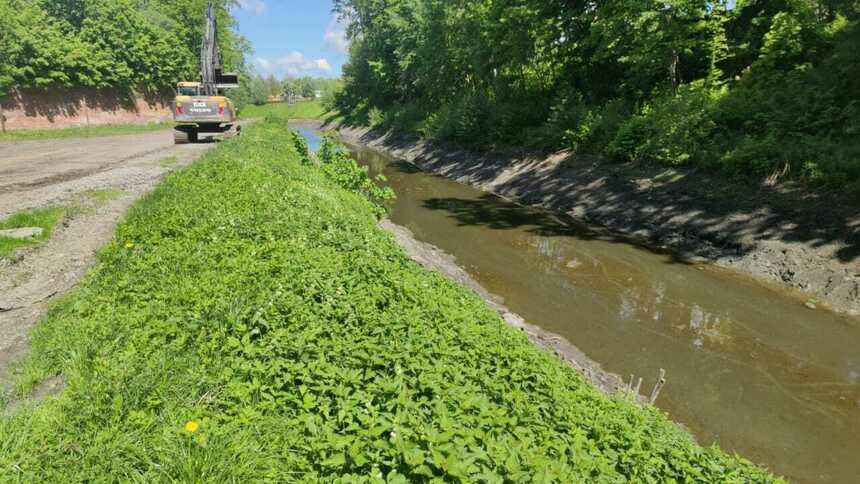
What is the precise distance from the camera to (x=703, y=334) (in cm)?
883

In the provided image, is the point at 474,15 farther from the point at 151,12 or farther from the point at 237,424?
the point at 151,12

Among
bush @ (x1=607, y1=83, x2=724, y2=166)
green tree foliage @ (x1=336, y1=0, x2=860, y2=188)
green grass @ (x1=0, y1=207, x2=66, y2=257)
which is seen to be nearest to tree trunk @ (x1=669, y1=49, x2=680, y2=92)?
green tree foliage @ (x1=336, y1=0, x2=860, y2=188)

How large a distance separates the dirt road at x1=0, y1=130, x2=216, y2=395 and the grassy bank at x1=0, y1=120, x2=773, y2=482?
61 centimetres

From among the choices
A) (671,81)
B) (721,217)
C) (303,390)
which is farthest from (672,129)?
(303,390)

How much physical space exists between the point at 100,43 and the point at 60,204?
153 ft

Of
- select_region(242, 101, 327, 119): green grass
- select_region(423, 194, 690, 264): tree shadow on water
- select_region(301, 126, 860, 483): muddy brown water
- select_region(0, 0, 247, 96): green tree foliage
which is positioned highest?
select_region(0, 0, 247, 96): green tree foliage

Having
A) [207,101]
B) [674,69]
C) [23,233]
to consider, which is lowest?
[23,233]

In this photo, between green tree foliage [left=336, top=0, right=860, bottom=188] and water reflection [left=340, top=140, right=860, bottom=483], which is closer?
water reflection [left=340, top=140, right=860, bottom=483]

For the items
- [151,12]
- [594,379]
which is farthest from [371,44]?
[594,379]

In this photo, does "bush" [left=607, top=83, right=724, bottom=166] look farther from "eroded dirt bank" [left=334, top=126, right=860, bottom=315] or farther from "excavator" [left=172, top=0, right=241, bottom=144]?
"excavator" [left=172, top=0, right=241, bottom=144]

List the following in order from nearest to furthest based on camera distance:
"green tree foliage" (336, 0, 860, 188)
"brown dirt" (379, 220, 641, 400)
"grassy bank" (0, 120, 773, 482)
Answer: "grassy bank" (0, 120, 773, 482) < "brown dirt" (379, 220, 641, 400) < "green tree foliage" (336, 0, 860, 188)

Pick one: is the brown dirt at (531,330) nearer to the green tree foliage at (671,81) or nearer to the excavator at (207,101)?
the green tree foliage at (671,81)

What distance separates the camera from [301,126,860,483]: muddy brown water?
6.29 m

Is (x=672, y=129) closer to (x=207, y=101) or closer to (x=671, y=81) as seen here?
(x=671, y=81)
